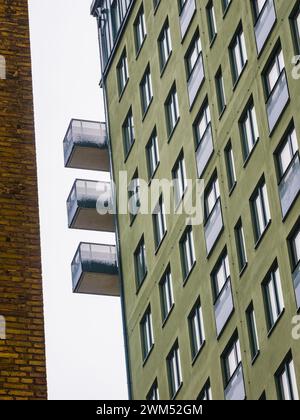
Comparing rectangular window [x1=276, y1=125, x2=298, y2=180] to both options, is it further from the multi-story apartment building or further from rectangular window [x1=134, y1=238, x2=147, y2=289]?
rectangular window [x1=134, y1=238, x2=147, y2=289]

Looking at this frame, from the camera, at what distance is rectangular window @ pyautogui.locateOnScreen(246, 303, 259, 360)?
43719 millimetres

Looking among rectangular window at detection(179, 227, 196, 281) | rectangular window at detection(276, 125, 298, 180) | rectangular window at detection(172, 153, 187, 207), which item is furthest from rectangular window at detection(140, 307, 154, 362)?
rectangular window at detection(276, 125, 298, 180)

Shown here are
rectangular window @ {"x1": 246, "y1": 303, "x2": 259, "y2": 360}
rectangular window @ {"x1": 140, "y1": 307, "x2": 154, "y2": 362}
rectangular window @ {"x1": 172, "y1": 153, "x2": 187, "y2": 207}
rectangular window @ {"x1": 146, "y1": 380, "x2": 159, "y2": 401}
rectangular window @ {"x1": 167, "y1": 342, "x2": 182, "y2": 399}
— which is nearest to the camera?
rectangular window @ {"x1": 246, "y1": 303, "x2": 259, "y2": 360}

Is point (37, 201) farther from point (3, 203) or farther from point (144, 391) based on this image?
point (144, 391)

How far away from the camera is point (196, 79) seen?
2073 inches

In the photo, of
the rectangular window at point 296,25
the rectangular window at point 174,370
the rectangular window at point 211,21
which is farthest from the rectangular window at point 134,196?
the rectangular window at point 296,25

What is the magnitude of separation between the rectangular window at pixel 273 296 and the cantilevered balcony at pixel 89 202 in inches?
758

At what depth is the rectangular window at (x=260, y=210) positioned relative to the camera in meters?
44.2

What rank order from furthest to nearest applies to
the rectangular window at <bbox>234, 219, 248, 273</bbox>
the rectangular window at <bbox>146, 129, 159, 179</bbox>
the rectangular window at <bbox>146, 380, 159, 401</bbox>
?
the rectangular window at <bbox>146, 129, 159, 179</bbox> → the rectangular window at <bbox>146, 380, 159, 401</bbox> → the rectangular window at <bbox>234, 219, 248, 273</bbox>

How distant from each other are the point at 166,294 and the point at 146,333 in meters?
2.66

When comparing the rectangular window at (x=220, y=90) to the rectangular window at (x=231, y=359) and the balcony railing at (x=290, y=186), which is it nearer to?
the balcony railing at (x=290, y=186)

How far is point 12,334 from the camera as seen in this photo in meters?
20.0

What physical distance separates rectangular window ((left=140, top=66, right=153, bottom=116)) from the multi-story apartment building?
8cm

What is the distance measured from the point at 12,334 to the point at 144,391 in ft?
114
